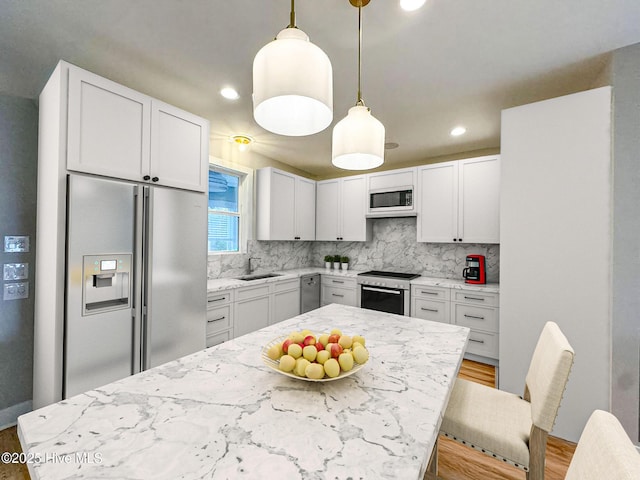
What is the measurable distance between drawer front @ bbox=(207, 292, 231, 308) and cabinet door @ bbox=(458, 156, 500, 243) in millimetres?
2749

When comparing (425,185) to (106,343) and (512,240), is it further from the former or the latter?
(106,343)

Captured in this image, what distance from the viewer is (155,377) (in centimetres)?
98

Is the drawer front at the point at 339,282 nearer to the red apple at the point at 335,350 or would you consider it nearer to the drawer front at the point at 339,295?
the drawer front at the point at 339,295

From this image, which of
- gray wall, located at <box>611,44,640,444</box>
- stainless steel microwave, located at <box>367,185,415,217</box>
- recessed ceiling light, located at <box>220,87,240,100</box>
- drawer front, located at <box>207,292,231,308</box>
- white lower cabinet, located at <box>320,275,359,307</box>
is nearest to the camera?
gray wall, located at <box>611,44,640,444</box>

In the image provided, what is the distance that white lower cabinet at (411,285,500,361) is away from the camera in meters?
2.85

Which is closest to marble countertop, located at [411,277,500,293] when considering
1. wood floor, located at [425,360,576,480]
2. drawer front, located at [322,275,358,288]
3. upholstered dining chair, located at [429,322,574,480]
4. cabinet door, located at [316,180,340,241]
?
drawer front, located at [322,275,358,288]

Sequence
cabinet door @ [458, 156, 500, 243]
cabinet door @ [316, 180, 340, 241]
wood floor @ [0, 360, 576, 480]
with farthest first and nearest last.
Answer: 1. cabinet door @ [316, 180, 340, 241]
2. cabinet door @ [458, 156, 500, 243]
3. wood floor @ [0, 360, 576, 480]

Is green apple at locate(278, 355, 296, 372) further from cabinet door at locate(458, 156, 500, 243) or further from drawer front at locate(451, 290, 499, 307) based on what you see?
cabinet door at locate(458, 156, 500, 243)

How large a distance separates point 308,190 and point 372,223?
45.0 inches

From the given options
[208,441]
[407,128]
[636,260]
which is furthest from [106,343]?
[636,260]

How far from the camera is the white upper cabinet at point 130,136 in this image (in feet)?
5.49

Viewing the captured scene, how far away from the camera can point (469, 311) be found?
9.74ft

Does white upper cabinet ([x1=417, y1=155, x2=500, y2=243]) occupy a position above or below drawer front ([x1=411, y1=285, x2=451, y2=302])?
above

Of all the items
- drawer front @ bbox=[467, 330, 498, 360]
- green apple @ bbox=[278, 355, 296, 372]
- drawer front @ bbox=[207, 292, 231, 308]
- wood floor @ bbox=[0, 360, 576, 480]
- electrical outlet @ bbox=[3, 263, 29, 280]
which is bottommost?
wood floor @ bbox=[0, 360, 576, 480]
